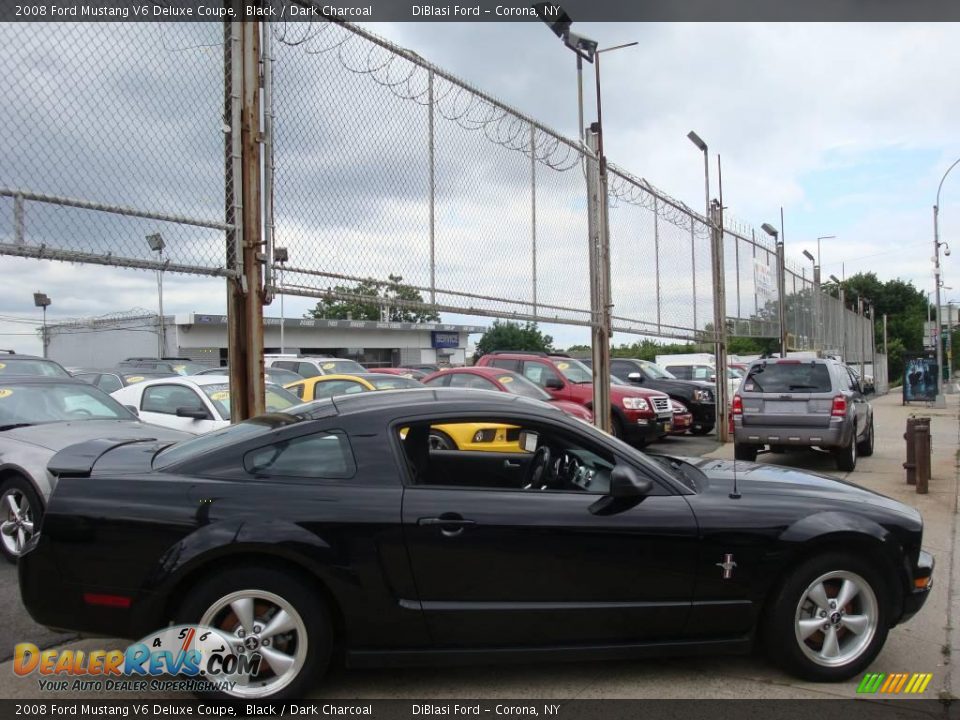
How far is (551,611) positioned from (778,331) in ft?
57.5

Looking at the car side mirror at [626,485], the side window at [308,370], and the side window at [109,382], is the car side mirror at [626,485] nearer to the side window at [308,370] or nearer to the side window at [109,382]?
the side window at [109,382]

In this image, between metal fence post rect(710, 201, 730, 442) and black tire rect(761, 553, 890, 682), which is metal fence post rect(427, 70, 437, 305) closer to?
black tire rect(761, 553, 890, 682)

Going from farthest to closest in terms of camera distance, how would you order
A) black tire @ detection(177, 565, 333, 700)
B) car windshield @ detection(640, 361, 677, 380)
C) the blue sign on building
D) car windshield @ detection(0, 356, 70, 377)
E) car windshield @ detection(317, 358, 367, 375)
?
the blue sign on building → car windshield @ detection(640, 361, 677, 380) → car windshield @ detection(317, 358, 367, 375) → car windshield @ detection(0, 356, 70, 377) → black tire @ detection(177, 565, 333, 700)

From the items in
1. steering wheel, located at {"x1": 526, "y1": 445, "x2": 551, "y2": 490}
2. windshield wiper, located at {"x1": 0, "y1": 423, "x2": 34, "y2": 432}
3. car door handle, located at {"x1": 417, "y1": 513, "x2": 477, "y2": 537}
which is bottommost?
car door handle, located at {"x1": 417, "y1": 513, "x2": 477, "y2": 537}

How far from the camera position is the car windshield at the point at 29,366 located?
1263cm

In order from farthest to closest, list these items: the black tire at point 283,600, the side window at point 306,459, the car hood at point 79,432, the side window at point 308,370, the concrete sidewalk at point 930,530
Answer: the side window at point 308,370
the car hood at point 79,432
the concrete sidewalk at point 930,530
the side window at point 306,459
the black tire at point 283,600

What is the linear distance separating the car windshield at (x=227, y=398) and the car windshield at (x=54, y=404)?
1526 millimetres

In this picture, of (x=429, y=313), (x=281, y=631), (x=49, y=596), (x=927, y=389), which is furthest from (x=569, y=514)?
(x=927, y=389)

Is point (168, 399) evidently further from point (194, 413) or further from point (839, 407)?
point (839, 407)

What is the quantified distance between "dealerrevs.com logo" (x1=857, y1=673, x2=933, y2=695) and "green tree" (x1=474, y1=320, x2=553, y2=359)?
129 feet

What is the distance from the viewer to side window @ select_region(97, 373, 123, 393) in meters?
13.7

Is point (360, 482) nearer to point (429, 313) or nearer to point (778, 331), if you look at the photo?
point (429, 313)

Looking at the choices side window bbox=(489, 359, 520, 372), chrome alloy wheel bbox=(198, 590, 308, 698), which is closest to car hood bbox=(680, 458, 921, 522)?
chrome alloy wheel bbox=(198, 590, 308, 698)

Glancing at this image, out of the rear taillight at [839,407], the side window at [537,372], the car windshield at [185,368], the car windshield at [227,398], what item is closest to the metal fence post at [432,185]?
the car windshield at [227,398]
